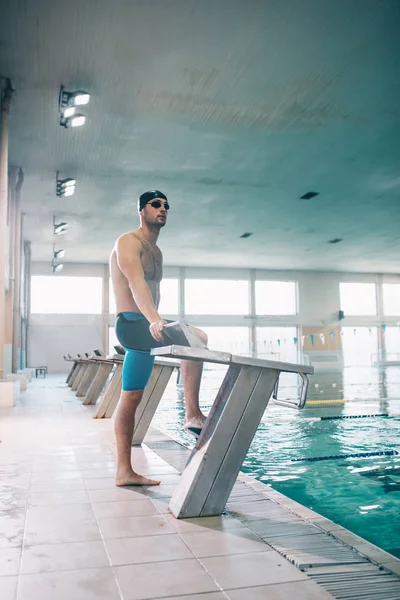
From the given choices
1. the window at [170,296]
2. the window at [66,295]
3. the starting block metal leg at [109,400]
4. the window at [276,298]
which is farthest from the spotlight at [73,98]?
the window at [276,298]

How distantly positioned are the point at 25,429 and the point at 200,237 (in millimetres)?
13574

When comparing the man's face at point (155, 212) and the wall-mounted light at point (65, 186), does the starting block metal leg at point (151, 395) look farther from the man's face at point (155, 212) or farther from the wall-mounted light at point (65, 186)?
the wall-mounted light at point (65, 186)

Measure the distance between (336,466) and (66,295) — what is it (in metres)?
22.3

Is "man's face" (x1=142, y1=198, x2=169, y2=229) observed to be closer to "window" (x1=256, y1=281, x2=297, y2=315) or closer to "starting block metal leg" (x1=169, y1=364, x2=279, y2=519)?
"starting block metal leg" (x1=169, y1=364, x2=279, y2=519)

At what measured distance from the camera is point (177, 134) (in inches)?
390

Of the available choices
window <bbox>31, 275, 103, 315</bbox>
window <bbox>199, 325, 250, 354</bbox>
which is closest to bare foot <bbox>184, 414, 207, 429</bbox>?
window <bbox>31, 275, 103, 315</bbox>

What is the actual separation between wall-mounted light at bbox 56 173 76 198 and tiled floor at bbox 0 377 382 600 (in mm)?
9539

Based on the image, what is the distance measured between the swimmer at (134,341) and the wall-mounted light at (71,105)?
18.3ft

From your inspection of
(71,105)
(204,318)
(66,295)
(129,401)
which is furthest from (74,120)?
(204,318)

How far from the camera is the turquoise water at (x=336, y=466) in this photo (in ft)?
9.32

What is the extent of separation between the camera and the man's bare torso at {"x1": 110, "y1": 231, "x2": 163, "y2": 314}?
125 inches

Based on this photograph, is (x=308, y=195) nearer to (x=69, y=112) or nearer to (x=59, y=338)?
(x=69, y=112)

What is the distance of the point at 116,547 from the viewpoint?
2109 mm

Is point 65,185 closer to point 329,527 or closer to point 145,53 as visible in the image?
point 145,53
